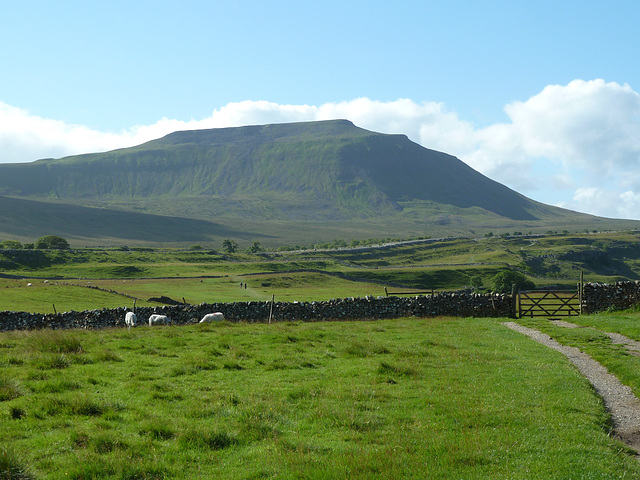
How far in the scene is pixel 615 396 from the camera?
1454cm

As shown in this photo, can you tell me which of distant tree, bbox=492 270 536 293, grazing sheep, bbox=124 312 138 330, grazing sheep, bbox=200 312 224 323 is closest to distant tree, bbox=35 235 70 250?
distant tree, bbox=492 270 536 293

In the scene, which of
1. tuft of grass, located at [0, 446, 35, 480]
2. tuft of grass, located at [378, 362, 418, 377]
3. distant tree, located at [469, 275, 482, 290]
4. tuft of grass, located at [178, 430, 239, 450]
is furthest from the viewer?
distant tree, located at [469, 275, 482, 290]

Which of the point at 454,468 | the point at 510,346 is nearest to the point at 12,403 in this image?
the point at 454,468

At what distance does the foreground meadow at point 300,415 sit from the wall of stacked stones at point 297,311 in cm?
1517

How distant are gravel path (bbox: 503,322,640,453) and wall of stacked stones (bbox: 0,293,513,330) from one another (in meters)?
15.2

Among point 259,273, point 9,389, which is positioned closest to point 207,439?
point 9,389

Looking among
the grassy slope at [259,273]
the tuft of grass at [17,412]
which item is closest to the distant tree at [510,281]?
the grassy slope at [259,273]

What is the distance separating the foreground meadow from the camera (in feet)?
29.7

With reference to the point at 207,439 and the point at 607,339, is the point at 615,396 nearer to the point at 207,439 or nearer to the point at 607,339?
the point at 207,439

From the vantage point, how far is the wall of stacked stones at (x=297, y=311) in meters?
34.8

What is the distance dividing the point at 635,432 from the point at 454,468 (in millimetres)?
5029

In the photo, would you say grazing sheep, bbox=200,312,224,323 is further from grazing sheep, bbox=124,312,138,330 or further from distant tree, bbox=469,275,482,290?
distant tree, bbox=469,275,482,290

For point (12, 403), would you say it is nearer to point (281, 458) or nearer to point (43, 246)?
point (281, 458)

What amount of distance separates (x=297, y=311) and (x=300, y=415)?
24.7 m
